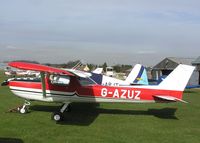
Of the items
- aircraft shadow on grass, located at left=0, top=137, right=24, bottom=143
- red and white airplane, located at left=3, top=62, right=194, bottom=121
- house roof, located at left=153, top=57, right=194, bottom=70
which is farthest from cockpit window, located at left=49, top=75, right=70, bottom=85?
house roof, located at left=153, top=57, right=194, bottom=70

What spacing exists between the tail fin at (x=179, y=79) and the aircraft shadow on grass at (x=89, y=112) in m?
1.23

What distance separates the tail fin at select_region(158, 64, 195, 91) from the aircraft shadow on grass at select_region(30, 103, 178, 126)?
4.03ft

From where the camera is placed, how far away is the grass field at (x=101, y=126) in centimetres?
793

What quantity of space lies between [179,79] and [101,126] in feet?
11.7

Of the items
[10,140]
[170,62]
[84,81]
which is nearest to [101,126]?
[84,81]

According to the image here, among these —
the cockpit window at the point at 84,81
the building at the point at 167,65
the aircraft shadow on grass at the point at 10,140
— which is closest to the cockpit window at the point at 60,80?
→ the cockpit window at the point at 84,81

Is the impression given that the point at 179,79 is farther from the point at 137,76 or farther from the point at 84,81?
the point at 137,76

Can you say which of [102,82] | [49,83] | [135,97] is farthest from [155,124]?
[102,82]

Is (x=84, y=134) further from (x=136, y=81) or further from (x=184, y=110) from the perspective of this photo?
(x=136, y=81)

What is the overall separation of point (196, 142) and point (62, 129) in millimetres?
3642

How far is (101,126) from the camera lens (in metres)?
9.50

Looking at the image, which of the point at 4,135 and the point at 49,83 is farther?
the point at 49,83

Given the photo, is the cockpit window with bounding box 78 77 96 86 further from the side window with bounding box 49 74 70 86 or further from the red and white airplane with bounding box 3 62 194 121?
the side window with bounding box 49 74 70 86

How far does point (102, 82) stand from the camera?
15773mm
